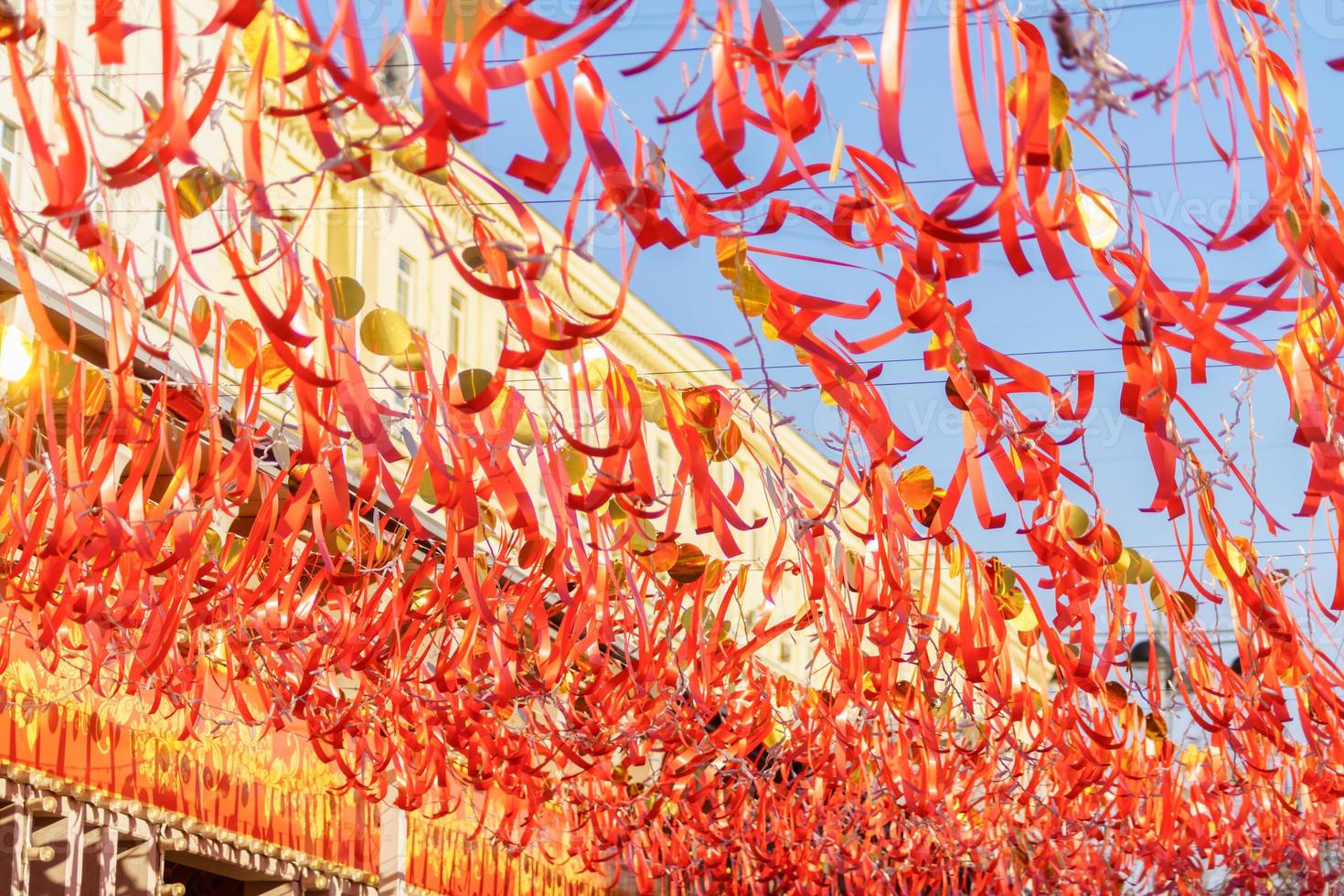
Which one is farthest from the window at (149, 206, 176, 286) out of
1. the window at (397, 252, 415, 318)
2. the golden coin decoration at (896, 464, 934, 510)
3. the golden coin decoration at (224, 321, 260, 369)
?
the golden coin decoration at (896, 464, 934, 510)

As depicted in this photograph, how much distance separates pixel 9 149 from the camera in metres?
14.3

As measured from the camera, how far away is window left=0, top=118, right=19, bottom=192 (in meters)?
14.3

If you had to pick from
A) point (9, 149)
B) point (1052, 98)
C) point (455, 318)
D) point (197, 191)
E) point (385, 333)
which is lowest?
point (1052, 98)

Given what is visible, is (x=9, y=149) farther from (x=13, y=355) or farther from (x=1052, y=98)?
(x=1052, y=98)

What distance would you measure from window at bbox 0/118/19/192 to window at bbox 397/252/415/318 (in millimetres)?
6880

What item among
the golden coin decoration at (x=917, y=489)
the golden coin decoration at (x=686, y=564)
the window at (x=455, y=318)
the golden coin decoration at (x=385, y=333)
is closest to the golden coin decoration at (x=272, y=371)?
the golden coin decoration at (x=385, y=333)

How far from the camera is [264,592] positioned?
8516 millimetres

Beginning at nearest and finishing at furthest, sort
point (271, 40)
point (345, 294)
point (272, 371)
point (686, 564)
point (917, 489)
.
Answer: point (271, 40) → point (345, 294) → point (272, 371) → point (917, 489) → point (686, 564)

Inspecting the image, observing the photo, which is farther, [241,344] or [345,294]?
[241,344]

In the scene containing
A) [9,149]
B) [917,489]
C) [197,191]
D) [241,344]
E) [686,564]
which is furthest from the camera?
[9,149]

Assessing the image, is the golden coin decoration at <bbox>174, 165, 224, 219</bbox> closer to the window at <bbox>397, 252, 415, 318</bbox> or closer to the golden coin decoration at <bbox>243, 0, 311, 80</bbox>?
the golden coin decoration at <bbox>243, 0, 311, 80</bbox>

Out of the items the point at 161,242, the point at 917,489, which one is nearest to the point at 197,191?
the point at 917,489

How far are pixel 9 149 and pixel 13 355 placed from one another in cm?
779

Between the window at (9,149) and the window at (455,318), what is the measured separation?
7.82 m
